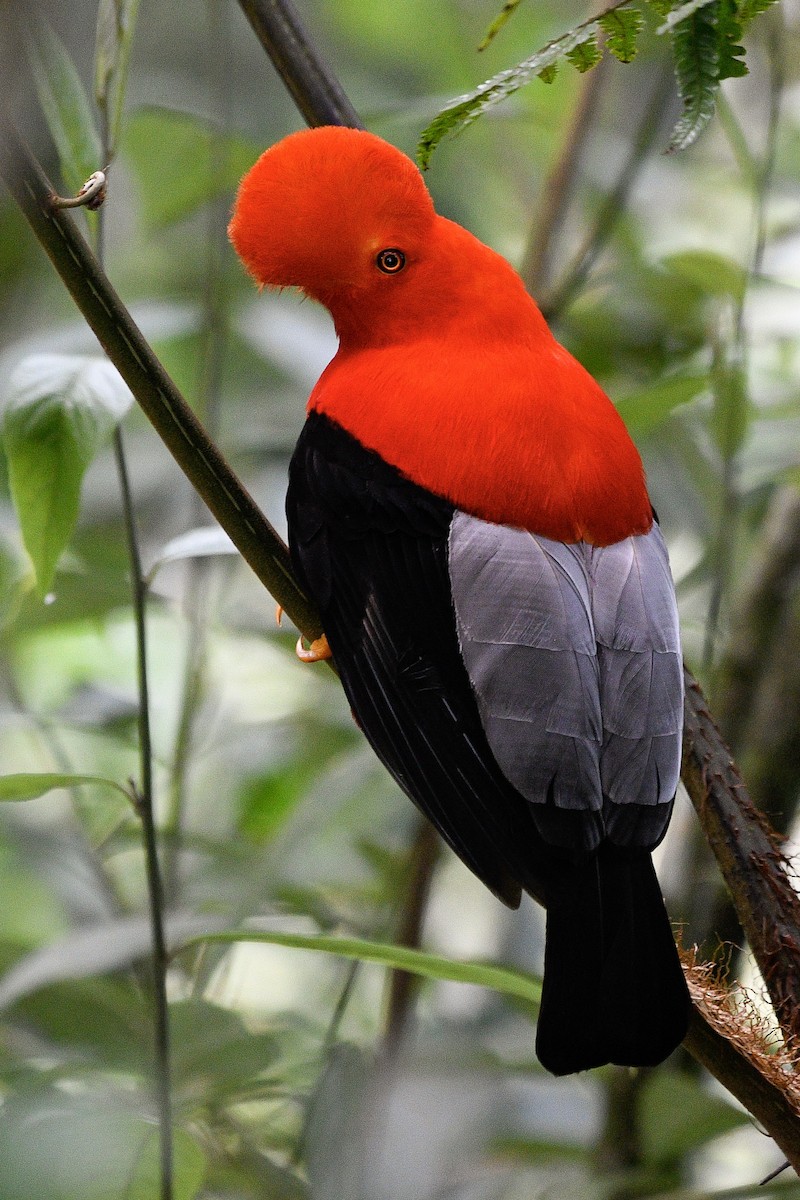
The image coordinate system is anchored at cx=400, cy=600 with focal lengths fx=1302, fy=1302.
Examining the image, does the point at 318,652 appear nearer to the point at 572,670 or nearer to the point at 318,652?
the point at 318,652

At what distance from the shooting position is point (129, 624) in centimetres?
219

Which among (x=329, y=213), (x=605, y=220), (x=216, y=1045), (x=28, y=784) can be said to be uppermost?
(x=329, y=213)

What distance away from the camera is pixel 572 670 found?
3.26ft

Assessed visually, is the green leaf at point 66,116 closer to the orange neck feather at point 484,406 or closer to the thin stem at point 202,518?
the orange neck feather at point 484,406

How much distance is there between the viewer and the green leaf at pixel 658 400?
136cm

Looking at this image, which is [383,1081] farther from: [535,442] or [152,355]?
[152,355]

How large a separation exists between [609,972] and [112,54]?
2.53ft

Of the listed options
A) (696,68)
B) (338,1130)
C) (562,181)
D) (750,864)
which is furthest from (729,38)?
(562,181)

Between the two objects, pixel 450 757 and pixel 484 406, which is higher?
pixel 484 406

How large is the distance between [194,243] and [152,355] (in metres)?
1.86

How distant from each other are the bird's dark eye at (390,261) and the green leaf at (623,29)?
1.57 feet

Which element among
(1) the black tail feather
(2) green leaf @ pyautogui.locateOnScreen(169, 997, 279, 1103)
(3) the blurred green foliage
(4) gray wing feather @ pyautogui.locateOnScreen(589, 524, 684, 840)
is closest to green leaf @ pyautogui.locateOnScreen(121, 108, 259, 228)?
(3) the blurred green foliage

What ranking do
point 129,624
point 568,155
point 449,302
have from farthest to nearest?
point 129,624
point 568,155
point 449,302

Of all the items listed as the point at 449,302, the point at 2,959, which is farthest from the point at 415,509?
the point at 2,959
